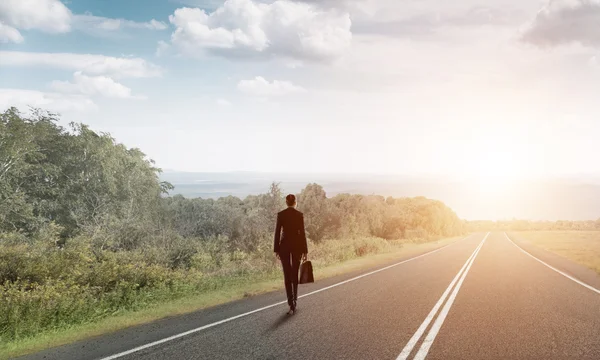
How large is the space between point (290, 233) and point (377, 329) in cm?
261

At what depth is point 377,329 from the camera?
739cm

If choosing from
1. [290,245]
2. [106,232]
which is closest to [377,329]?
[290,245]

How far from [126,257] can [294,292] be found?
13.9 meters

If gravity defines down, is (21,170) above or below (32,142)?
below

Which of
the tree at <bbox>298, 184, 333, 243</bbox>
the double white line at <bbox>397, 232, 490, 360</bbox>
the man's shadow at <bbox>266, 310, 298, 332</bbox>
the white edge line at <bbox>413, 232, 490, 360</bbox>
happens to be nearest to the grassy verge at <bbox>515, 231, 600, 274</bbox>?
the double white line at <bbox>397, 232, 490, 360</bbox>

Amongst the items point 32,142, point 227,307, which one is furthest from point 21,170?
point 227,307

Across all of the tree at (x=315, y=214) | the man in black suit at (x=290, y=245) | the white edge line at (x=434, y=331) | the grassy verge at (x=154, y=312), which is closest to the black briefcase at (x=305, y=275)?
the man in black suit at (x=290, y=245)

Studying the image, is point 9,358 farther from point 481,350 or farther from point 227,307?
point 481,350

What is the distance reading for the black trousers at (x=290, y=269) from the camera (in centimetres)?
884

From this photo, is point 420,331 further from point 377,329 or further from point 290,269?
point 290,269

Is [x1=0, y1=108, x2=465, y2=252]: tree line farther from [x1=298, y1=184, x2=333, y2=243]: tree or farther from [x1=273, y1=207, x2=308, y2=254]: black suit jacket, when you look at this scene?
[x1=273, y1=207, x2=308, y2=254]: black suit jacket

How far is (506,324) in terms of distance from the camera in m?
7.99

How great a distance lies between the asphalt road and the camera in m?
6.05

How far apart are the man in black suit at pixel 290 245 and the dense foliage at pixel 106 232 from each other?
4.43 m
